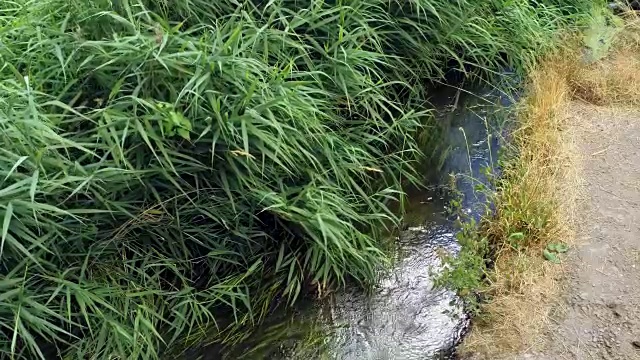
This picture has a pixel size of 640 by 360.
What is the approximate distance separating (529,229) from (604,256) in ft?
1.27

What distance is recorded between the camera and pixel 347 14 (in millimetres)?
3664

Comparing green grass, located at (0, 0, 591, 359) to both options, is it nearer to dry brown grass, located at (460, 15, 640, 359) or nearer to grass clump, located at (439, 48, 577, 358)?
grass clump, located at (439, 48, 577, 358)

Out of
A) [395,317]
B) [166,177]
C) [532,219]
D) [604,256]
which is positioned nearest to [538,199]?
[532,219]

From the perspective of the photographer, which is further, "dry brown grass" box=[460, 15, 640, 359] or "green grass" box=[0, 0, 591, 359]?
"dry brown grass" box=[460, 15, 640, 359]

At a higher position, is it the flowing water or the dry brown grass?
the dry brown grass

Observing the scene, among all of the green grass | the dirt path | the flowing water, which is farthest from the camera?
the flowing water

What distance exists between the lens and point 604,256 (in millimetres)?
3035

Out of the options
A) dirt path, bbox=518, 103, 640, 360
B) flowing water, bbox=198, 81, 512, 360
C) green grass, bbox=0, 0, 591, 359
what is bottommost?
flowing water, bbox=198, 81, 512, 360

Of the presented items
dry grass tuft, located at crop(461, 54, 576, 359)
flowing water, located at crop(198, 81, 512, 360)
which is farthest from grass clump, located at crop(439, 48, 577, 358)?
flowing water, located at crop(198, 81, 512, 360)

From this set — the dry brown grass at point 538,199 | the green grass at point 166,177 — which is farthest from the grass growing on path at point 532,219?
the green grass at point 166,177

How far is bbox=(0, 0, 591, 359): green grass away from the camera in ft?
8.02

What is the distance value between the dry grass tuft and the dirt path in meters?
0.08

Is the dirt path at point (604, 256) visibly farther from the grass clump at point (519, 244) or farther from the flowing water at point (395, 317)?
the flowing water at point (395, 317)

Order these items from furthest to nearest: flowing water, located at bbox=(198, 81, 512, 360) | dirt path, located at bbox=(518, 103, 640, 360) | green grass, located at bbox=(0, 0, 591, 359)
→ flowing water, located at bbox=(198, 81, 512, 360) → dirt path, located at bbox=(518, 103, 640, 360) → green grass, located at bbox=(0, 0, 591, 359)
